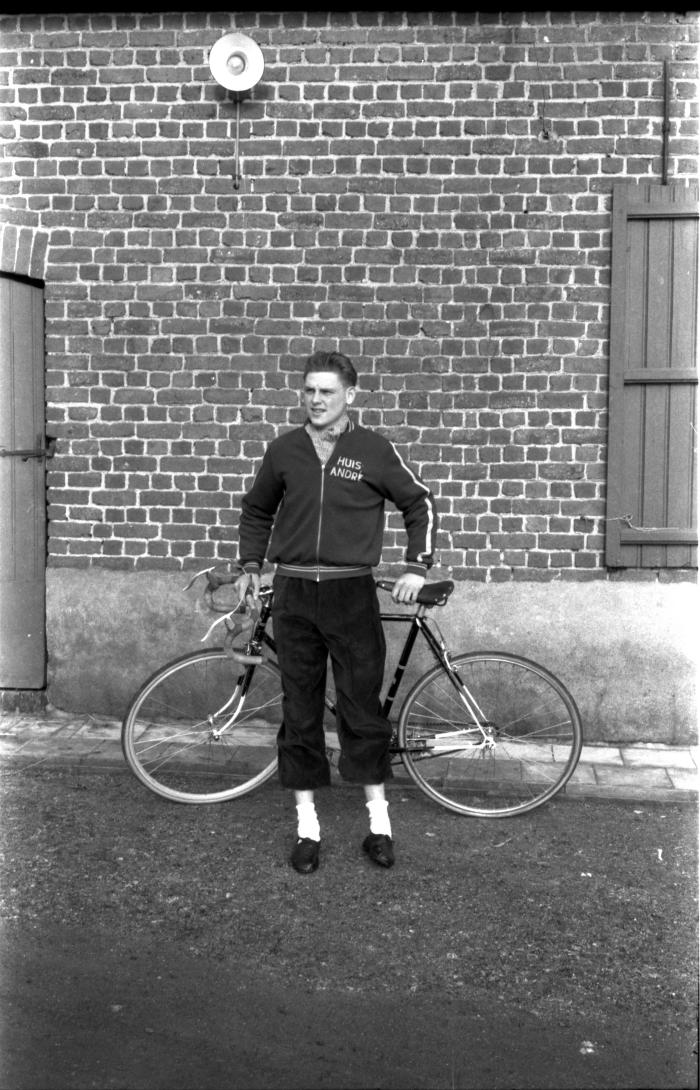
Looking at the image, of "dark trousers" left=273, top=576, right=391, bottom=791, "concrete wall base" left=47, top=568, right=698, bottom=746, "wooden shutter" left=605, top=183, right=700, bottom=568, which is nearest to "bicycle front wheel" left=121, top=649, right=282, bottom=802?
"dark trousers" left=273, top=576, right=391, bottom=791

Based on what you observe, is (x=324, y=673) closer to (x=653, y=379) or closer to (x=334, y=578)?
→ (x=334, y=578)

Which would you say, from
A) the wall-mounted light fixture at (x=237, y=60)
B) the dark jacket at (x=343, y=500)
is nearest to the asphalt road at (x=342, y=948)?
the dark jacket at (x=343, y=500)

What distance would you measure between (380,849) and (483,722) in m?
0.87

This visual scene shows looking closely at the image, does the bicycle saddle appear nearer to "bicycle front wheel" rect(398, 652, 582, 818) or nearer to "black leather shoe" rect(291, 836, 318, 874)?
"bicycle front wheel" rect(398, 652, 582, 818)

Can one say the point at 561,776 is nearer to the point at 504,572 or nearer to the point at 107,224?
the point at 504,572

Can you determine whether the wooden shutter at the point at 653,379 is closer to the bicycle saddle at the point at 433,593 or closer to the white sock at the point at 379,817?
the bicycle saddle at the point at 433,593

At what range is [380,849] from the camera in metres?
4.82

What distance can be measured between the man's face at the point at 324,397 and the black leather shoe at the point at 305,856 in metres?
1.70

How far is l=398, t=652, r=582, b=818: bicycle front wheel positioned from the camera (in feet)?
17.6

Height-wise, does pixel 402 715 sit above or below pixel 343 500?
below

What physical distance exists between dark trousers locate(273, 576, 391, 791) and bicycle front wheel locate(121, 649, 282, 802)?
57 cm

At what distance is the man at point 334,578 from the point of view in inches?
187

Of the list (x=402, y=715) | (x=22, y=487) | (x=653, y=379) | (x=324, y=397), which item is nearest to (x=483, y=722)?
(x=402, y=715)

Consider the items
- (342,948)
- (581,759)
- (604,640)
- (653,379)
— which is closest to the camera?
(342,948)
